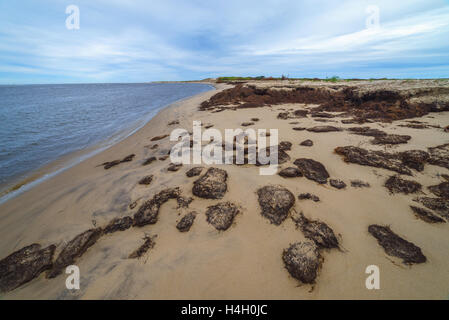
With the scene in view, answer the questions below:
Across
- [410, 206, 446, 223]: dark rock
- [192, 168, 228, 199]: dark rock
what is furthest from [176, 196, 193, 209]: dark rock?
[410, 206, 446, 223]: dark rock

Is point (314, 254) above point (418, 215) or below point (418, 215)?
below

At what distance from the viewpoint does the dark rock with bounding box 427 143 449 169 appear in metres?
3.27

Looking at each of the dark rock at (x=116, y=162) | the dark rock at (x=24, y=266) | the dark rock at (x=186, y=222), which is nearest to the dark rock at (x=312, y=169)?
the dark rock at (x=186, y=222)

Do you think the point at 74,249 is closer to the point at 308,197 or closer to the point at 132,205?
the point at 132,205

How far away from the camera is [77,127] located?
1221 centimetres

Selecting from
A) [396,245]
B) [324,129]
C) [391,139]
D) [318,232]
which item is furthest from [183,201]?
[391,139]

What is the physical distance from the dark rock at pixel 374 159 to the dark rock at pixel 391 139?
80 centimetres

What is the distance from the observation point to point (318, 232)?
2289 millimetres

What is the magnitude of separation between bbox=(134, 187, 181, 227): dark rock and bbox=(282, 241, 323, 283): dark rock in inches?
84.1

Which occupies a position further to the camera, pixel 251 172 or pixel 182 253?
pixel 251 172

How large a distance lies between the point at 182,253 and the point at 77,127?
15.0 metres
